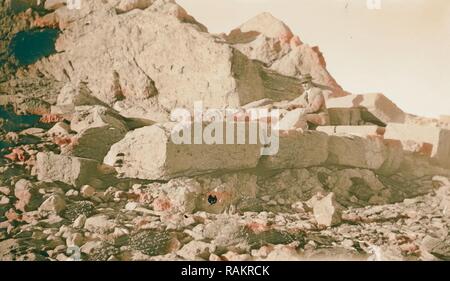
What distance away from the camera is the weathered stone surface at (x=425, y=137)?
24.0 ft

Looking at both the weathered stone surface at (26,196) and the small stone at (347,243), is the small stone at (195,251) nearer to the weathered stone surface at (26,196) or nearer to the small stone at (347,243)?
the small stone at (347,243)

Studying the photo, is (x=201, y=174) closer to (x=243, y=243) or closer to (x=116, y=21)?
(x=243, y=243)

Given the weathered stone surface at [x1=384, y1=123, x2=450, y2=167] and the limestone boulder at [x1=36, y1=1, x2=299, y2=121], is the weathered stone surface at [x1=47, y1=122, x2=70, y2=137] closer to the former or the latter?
the limestone boulder at [x1=36, y1=1, x2=299, y2=121]

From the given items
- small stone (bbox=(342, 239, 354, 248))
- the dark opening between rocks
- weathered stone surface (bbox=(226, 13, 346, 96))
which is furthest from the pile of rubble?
weathered stone surface (bbox=(226, 13, 346, 96))

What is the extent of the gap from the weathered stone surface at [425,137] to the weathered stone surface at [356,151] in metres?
0.72

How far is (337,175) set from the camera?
642cm

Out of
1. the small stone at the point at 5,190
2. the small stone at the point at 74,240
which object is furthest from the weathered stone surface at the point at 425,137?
the small stone at the point at 5,190

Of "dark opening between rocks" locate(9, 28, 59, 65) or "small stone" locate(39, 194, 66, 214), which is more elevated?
"dark opening between rocks" locate(9, 28, 59, 65)

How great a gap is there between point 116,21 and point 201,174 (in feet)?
16.2

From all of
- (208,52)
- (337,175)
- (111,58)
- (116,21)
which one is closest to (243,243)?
(337,175)

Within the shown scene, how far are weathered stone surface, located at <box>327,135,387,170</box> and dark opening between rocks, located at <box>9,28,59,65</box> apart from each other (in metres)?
6.55

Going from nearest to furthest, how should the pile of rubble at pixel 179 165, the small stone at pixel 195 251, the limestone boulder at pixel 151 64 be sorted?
the small stone at pixel 195 251, the pile of rubble at pixel 179 165, the limestone boulder at pixel 151 64

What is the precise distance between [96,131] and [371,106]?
632 centimetres

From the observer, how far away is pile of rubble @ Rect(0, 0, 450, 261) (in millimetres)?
4254
